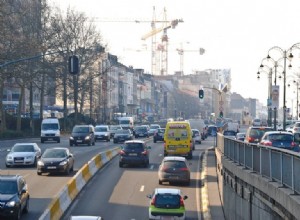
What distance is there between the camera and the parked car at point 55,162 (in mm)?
38156

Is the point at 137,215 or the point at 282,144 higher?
the point at 282,144

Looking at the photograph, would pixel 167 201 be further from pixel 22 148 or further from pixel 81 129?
pixel 81 129

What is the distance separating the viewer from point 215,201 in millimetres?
32594

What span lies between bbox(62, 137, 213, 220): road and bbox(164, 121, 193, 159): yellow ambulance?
12.3 ft

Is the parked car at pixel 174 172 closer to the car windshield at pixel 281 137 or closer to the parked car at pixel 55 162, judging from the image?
the car windshield at pixel 281 137

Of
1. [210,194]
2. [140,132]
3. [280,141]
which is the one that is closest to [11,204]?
[210,194]

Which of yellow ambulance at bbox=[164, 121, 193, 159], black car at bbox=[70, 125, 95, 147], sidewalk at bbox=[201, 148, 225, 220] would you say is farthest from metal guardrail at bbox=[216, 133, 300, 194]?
black car at bbox=[70, 125, 95, 147]

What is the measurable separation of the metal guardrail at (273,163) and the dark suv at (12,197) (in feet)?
25.1

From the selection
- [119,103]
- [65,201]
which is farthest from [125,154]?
[119,103]

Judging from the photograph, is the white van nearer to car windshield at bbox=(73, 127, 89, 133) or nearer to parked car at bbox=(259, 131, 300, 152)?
car windshield at bbox=(73, 127, 89, 133)

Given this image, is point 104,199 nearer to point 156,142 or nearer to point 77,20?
point 156,142

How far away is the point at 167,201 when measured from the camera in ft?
83.1

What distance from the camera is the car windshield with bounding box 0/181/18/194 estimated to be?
2401cm

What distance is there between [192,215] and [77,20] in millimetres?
72329
